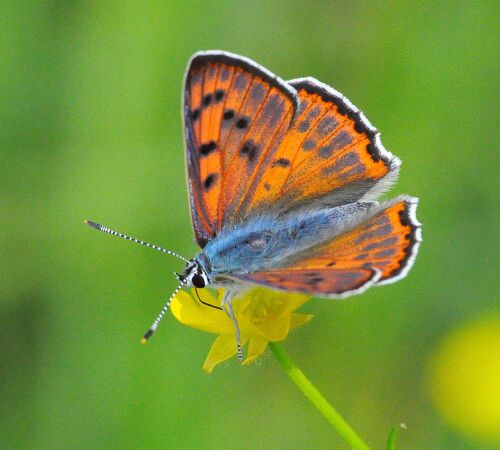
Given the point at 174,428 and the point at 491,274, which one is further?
the point at 491,274

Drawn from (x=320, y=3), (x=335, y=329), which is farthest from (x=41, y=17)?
(x=335, y=329)

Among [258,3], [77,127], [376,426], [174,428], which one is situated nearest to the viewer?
[174,428]

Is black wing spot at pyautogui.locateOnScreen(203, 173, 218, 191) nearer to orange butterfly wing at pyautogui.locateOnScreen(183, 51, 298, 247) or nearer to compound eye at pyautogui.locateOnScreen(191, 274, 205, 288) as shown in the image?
orange butterfly wing at pyautogui.locateOnScreen(183, 51, 298, 247)

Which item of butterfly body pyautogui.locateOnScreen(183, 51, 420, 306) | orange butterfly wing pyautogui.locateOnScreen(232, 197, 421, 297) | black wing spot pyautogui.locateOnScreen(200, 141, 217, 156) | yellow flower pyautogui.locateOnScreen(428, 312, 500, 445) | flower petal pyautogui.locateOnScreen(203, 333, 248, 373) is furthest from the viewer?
yellow flower pyautogui.locateOnScreen(428, 312, 500, 445)

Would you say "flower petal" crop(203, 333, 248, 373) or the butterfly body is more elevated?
the butterfly body

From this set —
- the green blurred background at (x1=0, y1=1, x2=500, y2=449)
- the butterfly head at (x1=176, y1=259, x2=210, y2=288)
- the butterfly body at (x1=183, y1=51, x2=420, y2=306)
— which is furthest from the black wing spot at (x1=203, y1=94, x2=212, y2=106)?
the green blurred background at (x1=0, y1=1, x2=500, y2=449)

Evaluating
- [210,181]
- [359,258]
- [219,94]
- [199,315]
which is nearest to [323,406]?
[359,258]

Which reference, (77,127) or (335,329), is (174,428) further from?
(77,127)
